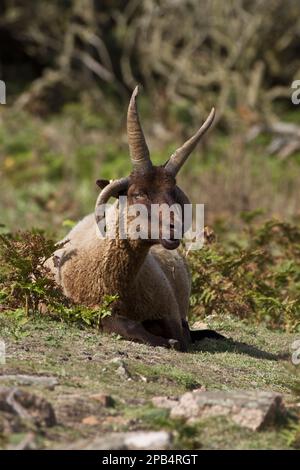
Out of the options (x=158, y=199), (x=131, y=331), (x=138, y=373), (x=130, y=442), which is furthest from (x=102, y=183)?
(x=130, y=442)

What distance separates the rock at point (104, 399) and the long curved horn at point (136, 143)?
9.52ft

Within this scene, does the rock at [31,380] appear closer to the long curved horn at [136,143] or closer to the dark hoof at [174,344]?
the dark hoof at [174,344]

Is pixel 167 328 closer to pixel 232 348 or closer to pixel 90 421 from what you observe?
pixel 232 348

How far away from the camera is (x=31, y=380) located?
641cm

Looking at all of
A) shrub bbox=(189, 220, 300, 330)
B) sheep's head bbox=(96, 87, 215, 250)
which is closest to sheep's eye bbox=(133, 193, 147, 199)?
sheep's head bbox=(96, 87, 215, 250)

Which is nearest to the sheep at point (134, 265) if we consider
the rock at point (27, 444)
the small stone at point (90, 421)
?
the small stone at point (90, 421)

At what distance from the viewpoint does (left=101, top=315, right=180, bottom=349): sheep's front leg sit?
8.71 m

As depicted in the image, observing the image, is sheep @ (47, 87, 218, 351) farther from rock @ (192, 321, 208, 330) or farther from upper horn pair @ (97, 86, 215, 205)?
rock @ (192, 321, 208, 330)

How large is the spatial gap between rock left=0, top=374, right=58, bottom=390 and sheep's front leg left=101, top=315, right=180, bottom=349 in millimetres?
2205

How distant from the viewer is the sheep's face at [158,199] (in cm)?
838

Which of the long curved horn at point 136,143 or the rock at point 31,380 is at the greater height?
the long curved horn at point 136,143

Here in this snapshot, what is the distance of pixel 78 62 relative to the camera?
2942 cm

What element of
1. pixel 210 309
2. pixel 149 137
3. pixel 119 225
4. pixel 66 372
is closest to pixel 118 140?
pixel 149 137

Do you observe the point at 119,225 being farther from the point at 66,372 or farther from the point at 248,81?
the point at 248,81
